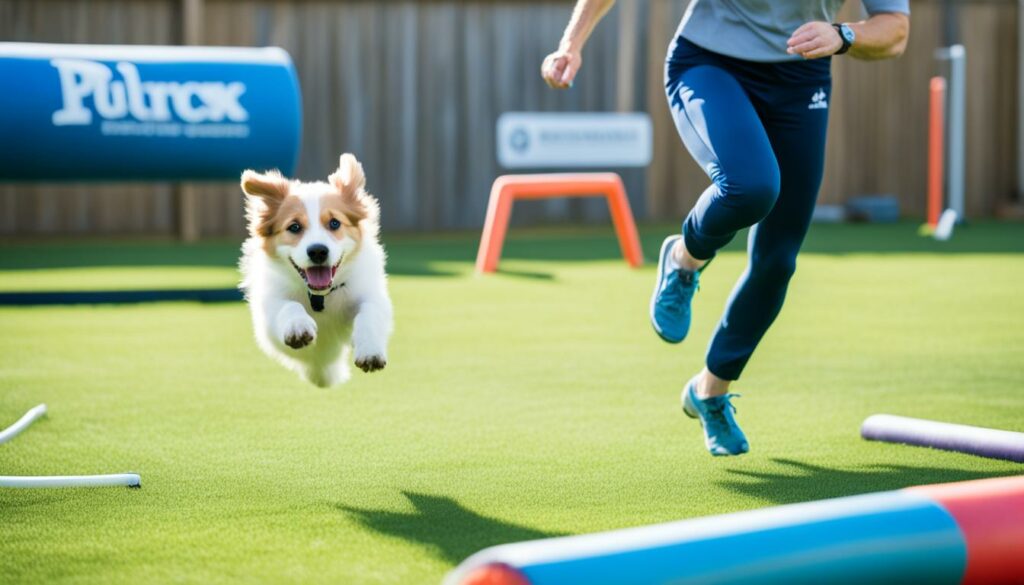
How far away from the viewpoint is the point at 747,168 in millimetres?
3750

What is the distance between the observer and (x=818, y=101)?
402 cm

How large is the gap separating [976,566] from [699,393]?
1813 millimetres

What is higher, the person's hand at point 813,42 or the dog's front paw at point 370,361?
the person's hand at point 813,42

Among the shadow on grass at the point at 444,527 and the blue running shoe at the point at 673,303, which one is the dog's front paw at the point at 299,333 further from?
the blue running shoe at the point at 673,303

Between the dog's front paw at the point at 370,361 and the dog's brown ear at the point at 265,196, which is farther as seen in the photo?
the dog's brown ear at the point at 265,196

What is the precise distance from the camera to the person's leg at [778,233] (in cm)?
401

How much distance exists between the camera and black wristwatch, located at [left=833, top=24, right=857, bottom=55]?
146 inches

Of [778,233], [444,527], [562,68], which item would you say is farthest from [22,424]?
[778,233]

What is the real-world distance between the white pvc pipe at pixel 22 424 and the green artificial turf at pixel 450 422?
40 millimetres

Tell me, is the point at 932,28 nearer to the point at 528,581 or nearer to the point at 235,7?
the point at 235,7

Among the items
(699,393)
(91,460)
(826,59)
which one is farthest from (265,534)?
(826,59)

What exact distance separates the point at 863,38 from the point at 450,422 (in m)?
1.97

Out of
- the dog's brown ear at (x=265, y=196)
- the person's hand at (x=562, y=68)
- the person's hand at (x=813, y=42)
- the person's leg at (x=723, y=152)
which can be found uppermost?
the person's hand at (x=813, y=42)

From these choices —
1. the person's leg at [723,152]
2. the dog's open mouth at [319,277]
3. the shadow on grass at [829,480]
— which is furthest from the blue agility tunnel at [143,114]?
the shadow on grass at [829,480]
